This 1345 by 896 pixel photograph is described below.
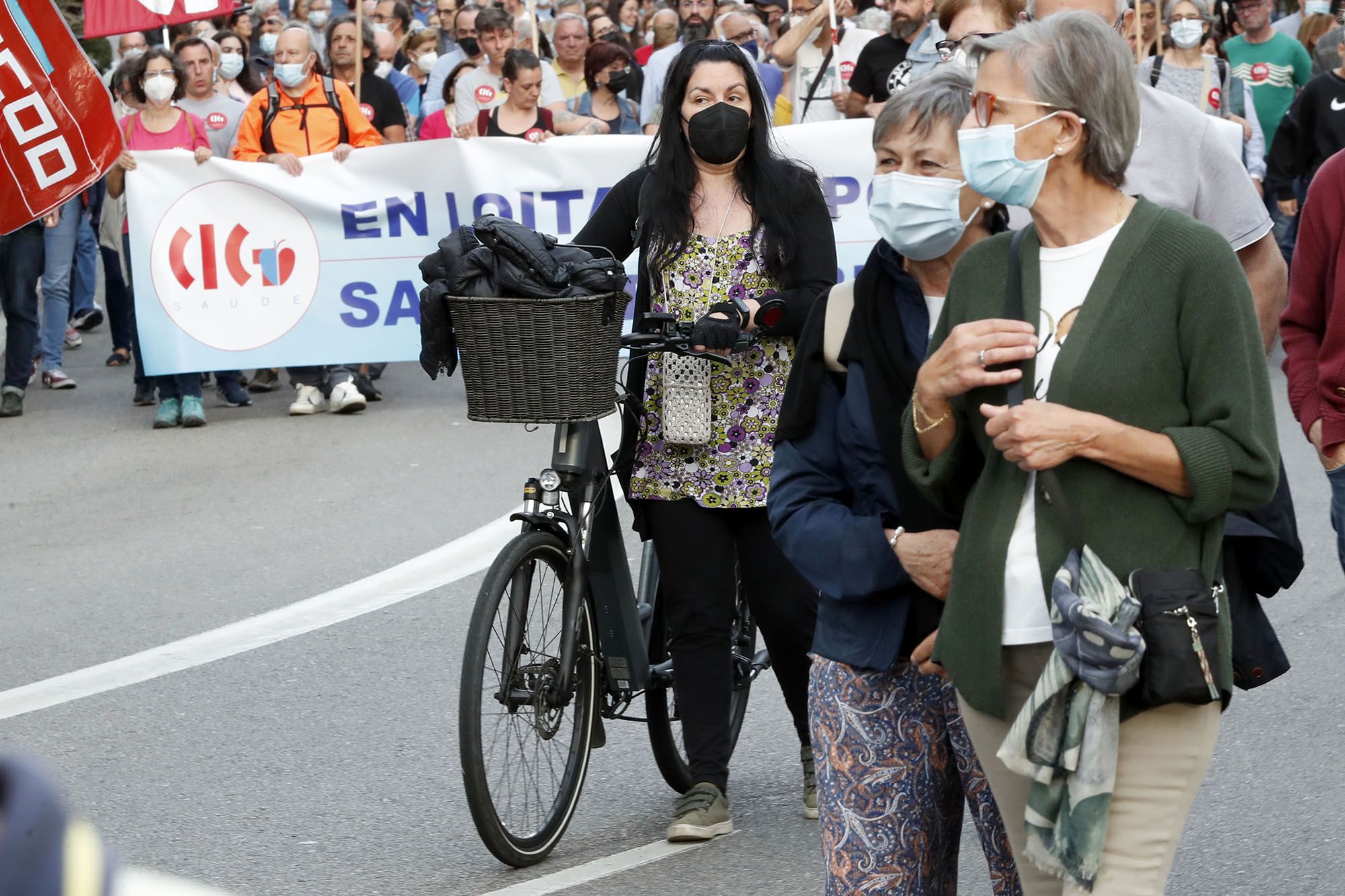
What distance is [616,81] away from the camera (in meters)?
14.4

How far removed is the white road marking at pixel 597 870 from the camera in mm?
4574

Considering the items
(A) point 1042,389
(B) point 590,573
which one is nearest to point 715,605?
(B) point 590,573

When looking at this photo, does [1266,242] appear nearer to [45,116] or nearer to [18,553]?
[45,116]

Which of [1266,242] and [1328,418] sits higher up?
[1266,242]

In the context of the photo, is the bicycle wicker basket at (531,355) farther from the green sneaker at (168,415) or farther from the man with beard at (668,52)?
the man with beard at (668,52)

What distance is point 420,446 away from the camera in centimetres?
1037

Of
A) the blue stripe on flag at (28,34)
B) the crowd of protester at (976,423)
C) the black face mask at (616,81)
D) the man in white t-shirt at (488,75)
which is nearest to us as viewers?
the crowd of protester at (976,423)

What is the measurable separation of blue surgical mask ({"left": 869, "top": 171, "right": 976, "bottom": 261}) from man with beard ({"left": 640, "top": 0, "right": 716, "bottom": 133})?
8.78 metres

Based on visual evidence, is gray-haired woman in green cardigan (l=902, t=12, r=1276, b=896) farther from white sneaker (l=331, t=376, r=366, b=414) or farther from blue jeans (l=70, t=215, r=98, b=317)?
blue jeans (l=70, t=215, r=98, b=317)

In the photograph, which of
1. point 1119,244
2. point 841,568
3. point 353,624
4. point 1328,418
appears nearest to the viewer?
point 1119,244

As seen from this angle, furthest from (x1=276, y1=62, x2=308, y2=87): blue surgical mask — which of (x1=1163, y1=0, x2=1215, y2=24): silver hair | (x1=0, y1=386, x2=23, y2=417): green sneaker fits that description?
(x1=1163, y1=0, x2=1215, y2=24): silver hair

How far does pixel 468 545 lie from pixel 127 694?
83.5 inches

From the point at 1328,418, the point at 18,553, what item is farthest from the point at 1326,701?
the point at 18,553

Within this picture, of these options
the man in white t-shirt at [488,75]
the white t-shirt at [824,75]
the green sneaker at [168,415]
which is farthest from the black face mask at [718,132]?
the man in white t-shirt at [488,75]
